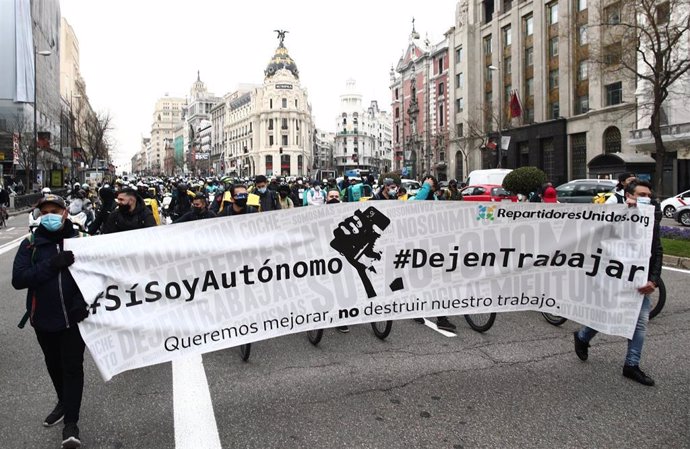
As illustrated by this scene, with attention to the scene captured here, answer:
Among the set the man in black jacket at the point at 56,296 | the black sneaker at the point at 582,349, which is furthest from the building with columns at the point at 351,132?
the man in black jacket at the point at 56,296

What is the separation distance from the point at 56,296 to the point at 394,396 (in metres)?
2.86

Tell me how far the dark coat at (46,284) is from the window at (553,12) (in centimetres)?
4952

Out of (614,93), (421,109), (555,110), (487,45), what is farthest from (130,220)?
(421,109)

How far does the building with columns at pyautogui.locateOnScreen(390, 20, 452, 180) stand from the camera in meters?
74.2

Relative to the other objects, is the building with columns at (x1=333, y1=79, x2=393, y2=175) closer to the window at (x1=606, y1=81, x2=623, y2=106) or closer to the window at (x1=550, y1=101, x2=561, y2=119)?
the window at (x1=550, y1=101, x2=561, y2=119)

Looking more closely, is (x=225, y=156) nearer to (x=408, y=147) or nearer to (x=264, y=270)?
(x=408, y=147)

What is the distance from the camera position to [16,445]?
423 centimetres

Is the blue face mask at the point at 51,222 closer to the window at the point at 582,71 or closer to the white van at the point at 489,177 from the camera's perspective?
the white van at the point at 489,177

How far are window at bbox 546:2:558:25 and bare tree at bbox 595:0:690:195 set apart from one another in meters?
9.73

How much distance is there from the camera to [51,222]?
13.7 feet

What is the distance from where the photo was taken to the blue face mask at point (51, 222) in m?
4.17

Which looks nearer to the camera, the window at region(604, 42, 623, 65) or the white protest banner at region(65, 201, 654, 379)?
the white protest banner at region(65, 201, 654, 379)

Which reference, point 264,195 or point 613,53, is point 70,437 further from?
point 613,53

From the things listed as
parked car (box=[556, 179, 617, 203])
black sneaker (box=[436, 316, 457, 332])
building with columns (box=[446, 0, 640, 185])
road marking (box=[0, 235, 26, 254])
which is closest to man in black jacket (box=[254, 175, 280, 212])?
black sneaker (box=[436, 316, 457, 332])
